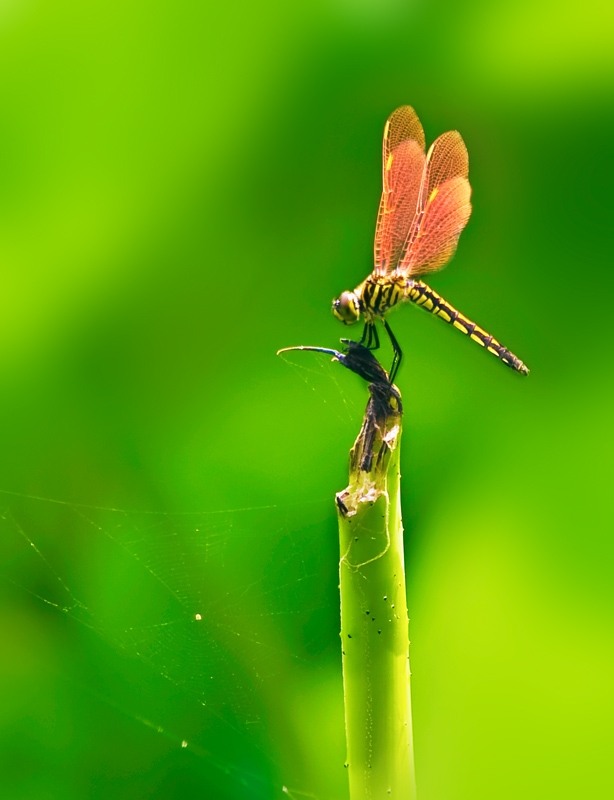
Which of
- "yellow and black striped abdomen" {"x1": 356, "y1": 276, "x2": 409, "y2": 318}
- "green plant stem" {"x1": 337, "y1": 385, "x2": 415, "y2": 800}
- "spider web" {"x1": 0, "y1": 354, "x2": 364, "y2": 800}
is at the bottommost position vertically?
"spider web" {"x1": 0, "y1": 354, "x2": 364, "y2": 800}

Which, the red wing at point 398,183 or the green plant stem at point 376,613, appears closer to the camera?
the green plant stem at point 376,613

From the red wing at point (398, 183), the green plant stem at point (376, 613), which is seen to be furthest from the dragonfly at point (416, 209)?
the green plant stem at point (376, 613)

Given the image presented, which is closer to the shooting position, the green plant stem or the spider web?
the green plant stem

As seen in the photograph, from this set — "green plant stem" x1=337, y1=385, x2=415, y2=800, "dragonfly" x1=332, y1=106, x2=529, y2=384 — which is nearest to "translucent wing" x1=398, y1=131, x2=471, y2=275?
"dragonfly" x1=332, y1=106, x2=529, y2=384

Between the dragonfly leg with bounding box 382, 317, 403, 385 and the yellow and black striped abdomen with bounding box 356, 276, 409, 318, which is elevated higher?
the yellow and black striped abdomen with bounding box 356, 276, 409, 318

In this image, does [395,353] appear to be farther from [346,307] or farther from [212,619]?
[212,619]

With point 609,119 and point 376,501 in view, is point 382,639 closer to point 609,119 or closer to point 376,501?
point 376,501

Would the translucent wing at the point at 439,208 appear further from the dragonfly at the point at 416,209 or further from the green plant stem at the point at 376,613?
the green plant stem at the point at 376,613

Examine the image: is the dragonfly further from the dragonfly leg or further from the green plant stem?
the green plant stem
